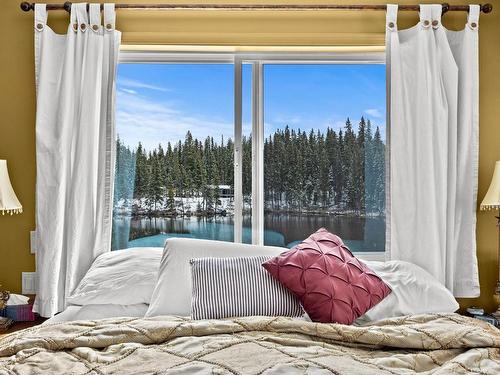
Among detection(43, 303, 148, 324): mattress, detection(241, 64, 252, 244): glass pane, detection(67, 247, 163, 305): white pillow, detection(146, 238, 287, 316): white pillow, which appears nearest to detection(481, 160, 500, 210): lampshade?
detection(146, 238, 287, 316): white pillow

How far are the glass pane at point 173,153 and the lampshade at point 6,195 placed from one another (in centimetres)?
59

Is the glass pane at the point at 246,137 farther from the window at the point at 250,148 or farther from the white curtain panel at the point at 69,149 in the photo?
the white curtain panel at the point at 69,149

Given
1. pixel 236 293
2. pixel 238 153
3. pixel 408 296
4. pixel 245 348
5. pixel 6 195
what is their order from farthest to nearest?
pixel 238 153, pixel 6 195, pixel 408 296, pixel 236 293, pixel 245 348

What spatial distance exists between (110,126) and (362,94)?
1.50 metres

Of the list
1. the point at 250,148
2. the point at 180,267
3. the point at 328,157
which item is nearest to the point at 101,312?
the point at 180,267

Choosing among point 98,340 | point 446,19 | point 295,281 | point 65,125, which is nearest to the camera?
point 98,340

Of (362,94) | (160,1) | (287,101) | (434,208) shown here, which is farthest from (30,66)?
(434,208)

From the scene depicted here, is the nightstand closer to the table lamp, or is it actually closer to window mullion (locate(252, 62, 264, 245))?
window mullion (locate(252, 62, 264, 245))

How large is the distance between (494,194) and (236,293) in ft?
5.34

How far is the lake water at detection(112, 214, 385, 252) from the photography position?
353 centimetres

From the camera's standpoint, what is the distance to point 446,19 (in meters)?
3.37

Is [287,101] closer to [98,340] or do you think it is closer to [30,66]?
[30,66]

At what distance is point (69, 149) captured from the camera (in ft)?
10.5

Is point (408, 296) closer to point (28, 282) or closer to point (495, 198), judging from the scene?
point (495, 198)
